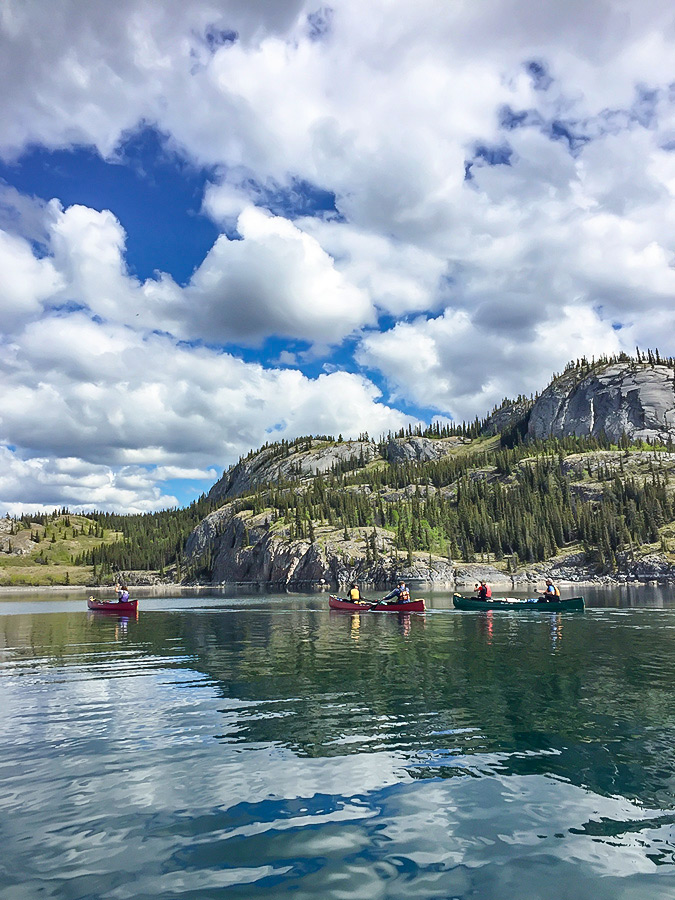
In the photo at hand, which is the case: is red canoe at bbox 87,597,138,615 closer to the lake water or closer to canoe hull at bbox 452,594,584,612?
canoe hull at bbox 452,594,584,612

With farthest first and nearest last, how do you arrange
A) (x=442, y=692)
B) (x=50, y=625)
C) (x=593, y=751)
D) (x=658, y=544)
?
(x=658, y=544), (x=50, y=625), (x=442, y=692), (x=593, y=751)

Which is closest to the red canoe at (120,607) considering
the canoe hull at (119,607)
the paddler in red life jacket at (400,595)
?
the canoe hull at (119,607)

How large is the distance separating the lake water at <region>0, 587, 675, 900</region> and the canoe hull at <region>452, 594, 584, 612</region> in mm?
35119

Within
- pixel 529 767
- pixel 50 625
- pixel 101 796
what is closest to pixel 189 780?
pixel 101 796

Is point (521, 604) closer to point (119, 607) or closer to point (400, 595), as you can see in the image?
point (400, 595)

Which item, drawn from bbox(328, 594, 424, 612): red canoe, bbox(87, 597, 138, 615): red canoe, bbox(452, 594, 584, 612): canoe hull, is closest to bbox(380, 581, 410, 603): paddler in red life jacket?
bbox(328, 594, 424, 612): red canoe

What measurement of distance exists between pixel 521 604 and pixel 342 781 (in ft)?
197

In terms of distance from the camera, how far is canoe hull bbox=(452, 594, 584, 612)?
66.8 m

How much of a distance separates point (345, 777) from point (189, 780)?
13.7 ft

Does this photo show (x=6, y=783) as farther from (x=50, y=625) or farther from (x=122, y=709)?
(x=50, y=625)

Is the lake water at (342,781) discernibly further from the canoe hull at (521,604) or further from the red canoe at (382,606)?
the canoe hull at (521,604)

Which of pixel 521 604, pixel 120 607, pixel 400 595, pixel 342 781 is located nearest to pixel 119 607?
pixel 120 607

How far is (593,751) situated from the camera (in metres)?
17.1

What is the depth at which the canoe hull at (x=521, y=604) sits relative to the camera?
219ft
